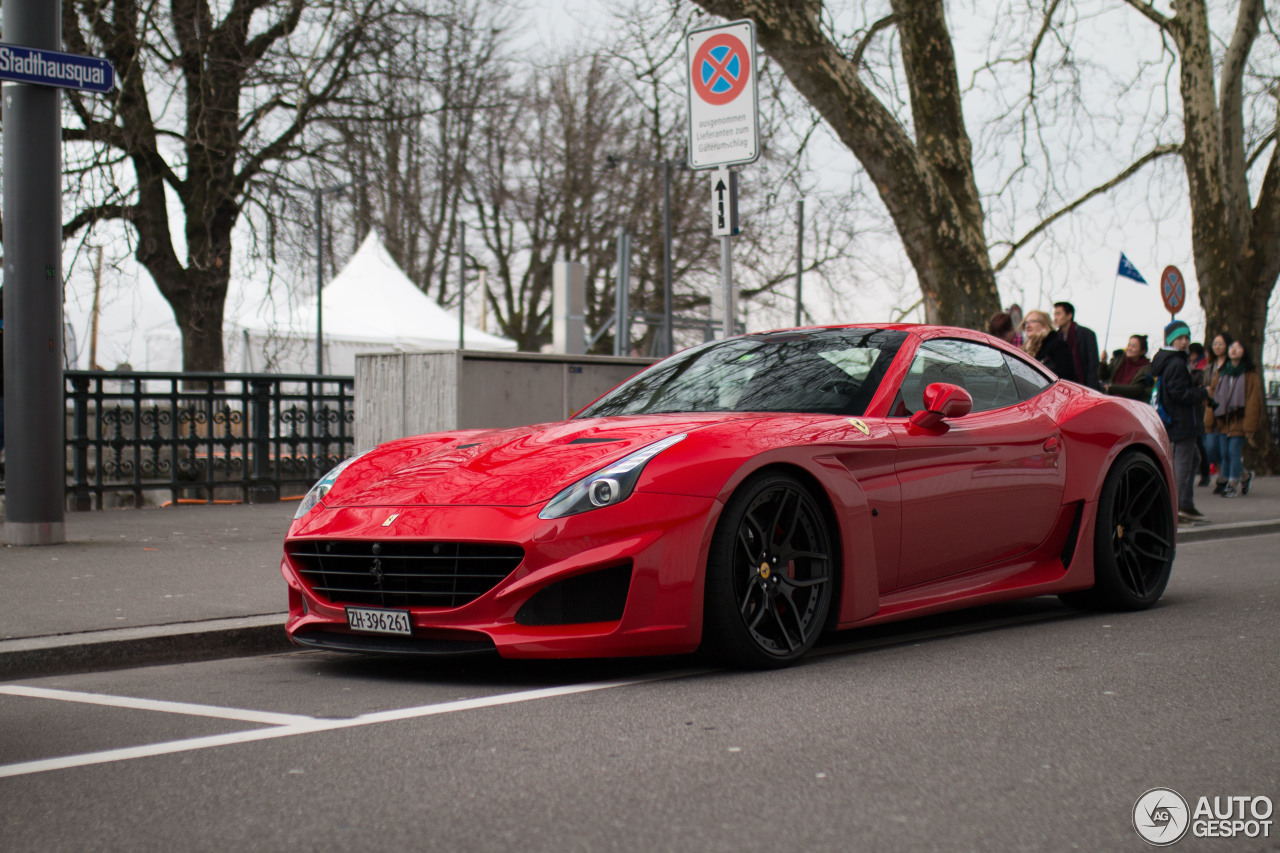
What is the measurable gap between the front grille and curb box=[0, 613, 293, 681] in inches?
38.2

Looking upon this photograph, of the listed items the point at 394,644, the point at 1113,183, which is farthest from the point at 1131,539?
the point at 1113,183

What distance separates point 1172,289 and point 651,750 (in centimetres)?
1499

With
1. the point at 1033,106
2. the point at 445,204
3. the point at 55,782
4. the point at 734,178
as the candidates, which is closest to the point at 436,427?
the point at 734,178

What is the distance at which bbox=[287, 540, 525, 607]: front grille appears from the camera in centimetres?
484

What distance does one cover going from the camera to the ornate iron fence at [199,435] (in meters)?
12.0

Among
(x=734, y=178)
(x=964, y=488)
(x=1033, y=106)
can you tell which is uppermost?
(x=1033, y=106)

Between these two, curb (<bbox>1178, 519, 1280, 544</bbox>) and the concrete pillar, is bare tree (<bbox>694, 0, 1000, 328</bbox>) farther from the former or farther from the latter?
curb (<bbox>1178, 519, 1280, 544</bbox>)

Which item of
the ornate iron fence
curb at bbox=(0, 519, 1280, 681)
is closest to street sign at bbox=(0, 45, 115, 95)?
the ornate iron fence

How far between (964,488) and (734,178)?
332cm

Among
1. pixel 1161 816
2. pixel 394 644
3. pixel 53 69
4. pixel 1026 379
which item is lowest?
pixel 1161 816

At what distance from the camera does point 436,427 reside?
10344 mm

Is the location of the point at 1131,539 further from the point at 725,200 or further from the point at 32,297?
the point at 32,297

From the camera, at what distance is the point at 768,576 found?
5180 millimetres

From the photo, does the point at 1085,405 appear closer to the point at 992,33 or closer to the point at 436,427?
the point at 436,427
